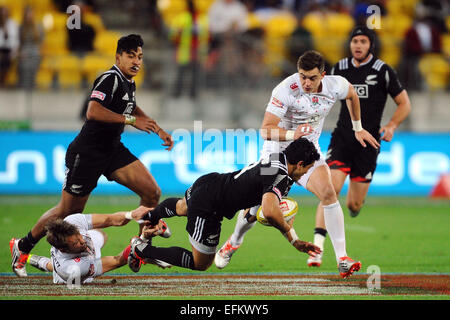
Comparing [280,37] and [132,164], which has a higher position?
[280,37]

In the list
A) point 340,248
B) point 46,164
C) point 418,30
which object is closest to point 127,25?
point 46,164

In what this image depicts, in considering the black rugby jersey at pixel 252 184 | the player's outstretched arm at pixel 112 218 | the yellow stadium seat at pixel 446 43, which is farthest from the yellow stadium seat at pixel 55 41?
the black rugby jersey at pixel 252 184

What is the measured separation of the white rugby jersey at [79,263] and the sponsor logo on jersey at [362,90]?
4.04 metres

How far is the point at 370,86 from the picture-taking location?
1032 cm

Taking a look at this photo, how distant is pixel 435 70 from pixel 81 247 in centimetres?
1364

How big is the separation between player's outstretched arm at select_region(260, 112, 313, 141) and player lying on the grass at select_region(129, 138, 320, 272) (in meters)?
0.72

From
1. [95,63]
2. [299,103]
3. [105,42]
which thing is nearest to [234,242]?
[299,103]

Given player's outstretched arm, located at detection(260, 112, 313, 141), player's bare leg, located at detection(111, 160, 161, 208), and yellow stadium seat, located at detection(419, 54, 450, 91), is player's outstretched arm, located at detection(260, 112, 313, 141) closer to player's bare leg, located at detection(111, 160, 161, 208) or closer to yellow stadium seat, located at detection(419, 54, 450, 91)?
player's bare leg, located at detection(111, 160, 161, 208)

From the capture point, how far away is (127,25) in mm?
20688

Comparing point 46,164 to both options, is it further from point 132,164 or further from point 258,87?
point 132,164

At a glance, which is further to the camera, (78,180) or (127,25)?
(127,25)

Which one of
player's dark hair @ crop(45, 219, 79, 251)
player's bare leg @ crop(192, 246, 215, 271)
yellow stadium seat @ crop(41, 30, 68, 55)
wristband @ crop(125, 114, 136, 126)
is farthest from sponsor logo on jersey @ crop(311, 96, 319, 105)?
yellow stadium seat @ crop(41, 30, 68, 55)

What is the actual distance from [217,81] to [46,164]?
408cm

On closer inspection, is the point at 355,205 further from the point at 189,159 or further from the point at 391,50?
the point at 391,50
